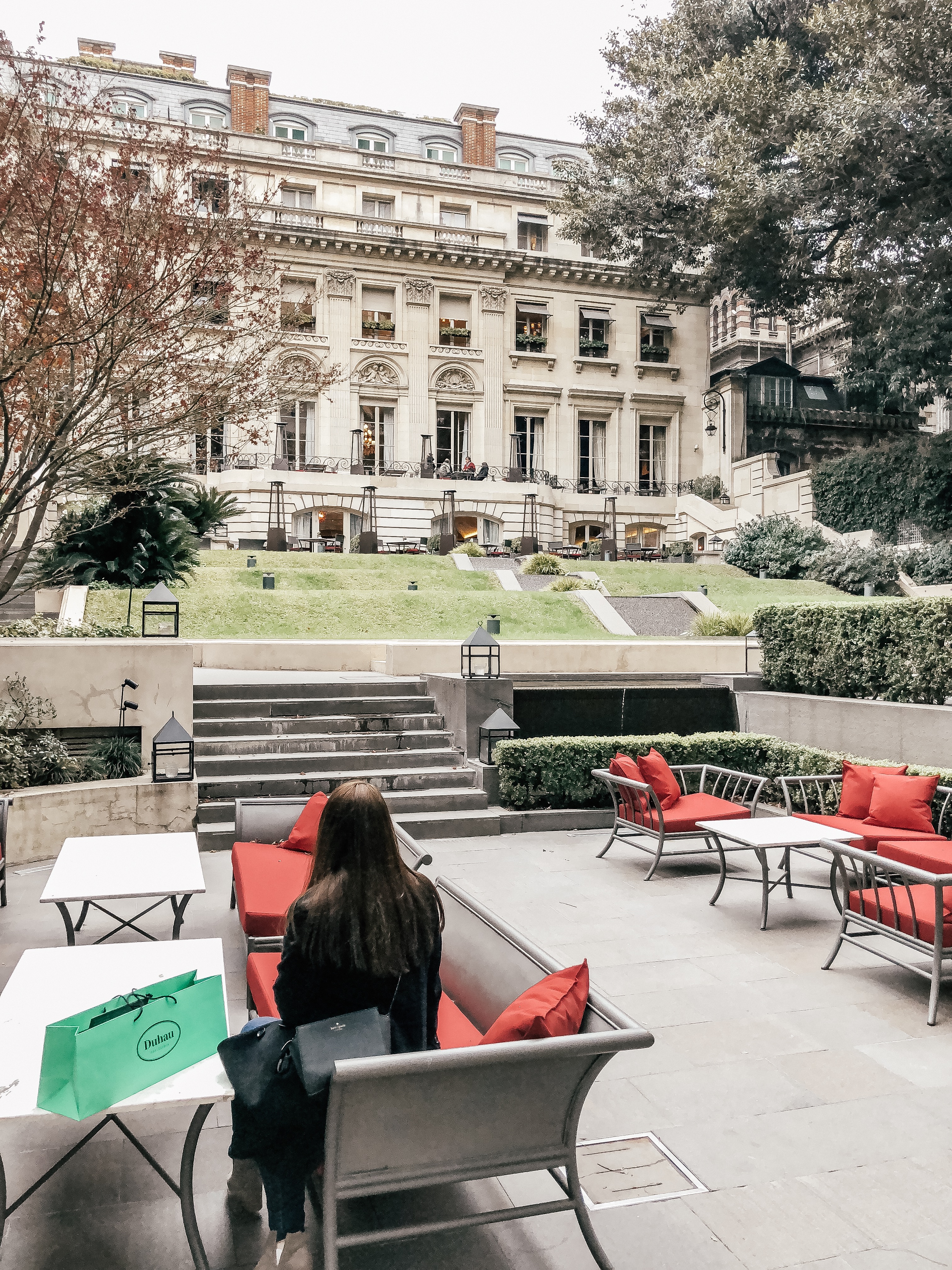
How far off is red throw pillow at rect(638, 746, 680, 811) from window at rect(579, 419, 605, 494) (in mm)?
32732

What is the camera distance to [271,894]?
190 inches

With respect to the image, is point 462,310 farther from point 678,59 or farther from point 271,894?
point 271,894

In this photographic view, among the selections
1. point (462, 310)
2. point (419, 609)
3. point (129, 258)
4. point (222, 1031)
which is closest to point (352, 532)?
point (462, 310)

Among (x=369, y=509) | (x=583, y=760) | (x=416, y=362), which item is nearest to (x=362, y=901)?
(x=583, y=760)

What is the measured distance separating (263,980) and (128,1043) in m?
1.41

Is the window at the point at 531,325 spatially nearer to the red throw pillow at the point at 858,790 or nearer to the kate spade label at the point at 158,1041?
the red throw pillow at the point at 858,790

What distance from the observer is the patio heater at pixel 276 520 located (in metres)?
26.8

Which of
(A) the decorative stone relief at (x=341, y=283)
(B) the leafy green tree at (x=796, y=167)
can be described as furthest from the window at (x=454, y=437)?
(B) the leafy green tree at (x=796, y=167)

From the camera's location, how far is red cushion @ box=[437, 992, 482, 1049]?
3057mm

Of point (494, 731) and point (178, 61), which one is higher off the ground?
point (178, 61)

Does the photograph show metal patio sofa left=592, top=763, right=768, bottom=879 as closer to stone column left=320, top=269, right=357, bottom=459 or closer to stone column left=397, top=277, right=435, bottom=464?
stone column left=320, top=269, right=357, bottom=459

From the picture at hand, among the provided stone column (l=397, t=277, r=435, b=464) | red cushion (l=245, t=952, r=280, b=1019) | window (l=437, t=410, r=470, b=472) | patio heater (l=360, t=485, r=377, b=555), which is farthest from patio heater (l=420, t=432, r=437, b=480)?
red cushion (l=245, t=952, r=280, b=1019)

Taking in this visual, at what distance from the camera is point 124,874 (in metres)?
4.86

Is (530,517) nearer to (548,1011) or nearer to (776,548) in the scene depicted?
(776,548)
